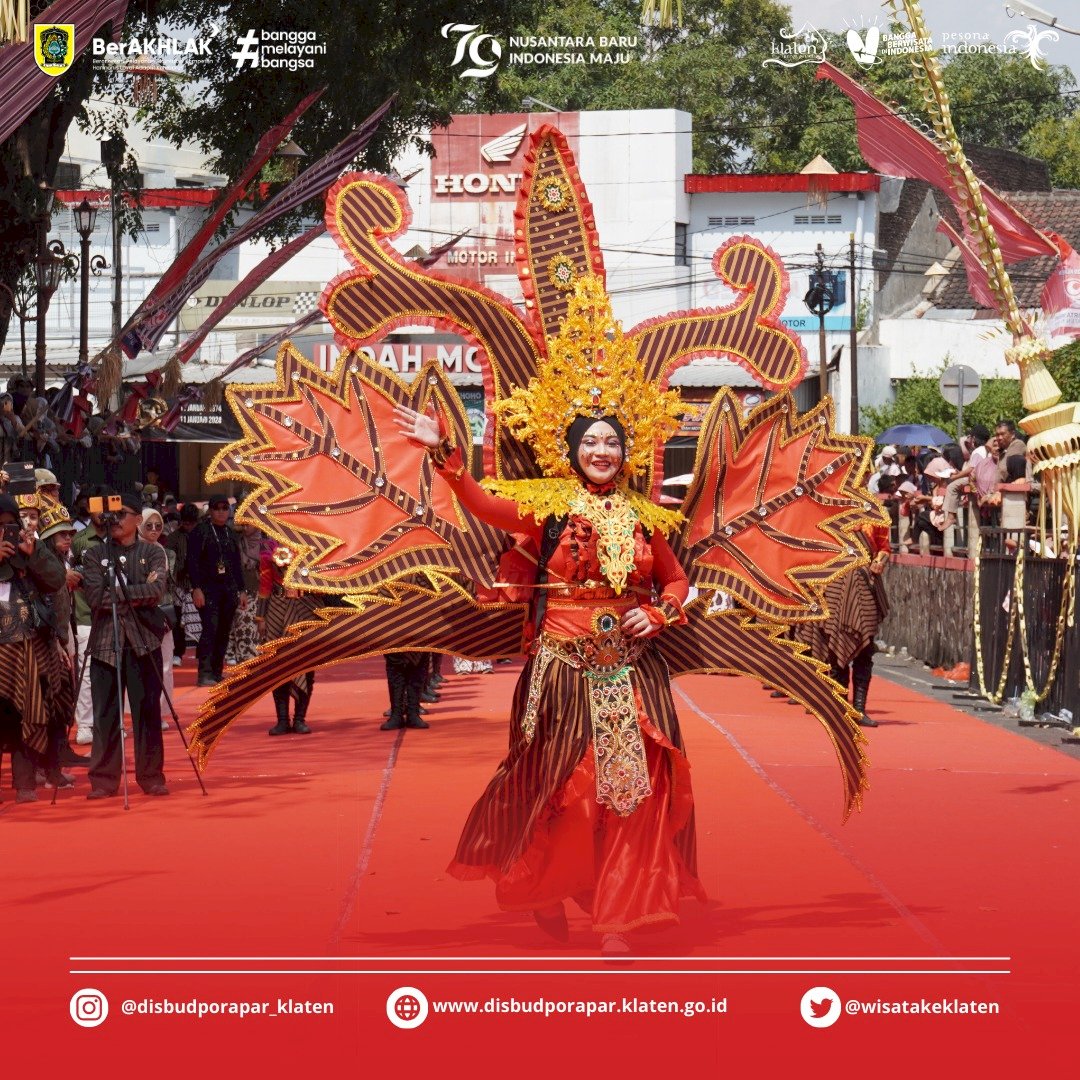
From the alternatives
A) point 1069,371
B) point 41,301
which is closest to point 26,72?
point 41,301

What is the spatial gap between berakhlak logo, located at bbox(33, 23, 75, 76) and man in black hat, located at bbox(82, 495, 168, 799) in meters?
3.02

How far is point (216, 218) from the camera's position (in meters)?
17.2

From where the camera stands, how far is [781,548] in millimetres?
7281

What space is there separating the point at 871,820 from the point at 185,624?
10.6 meters

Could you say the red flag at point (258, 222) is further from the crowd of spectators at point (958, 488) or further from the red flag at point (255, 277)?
the crowd of spectators at point (958, 488)

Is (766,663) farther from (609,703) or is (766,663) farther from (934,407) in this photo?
(934,407)

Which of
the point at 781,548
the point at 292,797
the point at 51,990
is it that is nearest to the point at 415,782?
the point at 292,797

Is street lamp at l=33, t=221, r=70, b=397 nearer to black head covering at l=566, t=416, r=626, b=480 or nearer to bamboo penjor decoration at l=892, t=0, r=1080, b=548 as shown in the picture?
bamboo penjor decoration at l=892, t=0, r=1080, b=548

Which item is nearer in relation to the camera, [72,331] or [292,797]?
[292,797]

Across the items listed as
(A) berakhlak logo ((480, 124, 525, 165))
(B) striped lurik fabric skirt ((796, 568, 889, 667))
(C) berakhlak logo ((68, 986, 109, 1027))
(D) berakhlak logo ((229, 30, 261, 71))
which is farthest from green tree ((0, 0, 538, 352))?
(A) berakhlak logo ((480, 124, 525, 165))

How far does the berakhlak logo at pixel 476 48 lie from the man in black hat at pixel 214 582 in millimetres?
5104

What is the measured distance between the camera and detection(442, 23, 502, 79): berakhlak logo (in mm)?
18828

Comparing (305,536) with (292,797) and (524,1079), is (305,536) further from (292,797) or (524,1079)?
(292,797)

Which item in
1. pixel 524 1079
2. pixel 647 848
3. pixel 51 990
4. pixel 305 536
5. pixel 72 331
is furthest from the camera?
pixel 72 331
